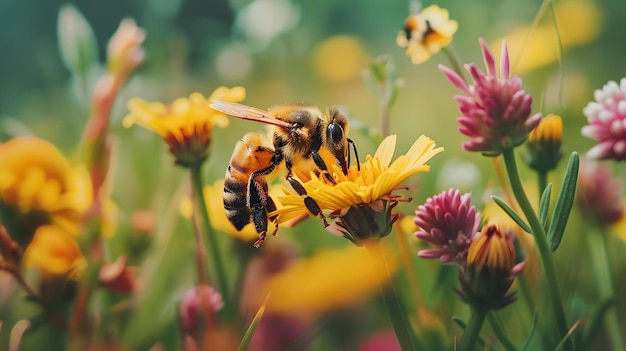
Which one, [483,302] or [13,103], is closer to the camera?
[483,302]

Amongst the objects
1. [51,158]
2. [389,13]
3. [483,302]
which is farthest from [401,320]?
[389,13]

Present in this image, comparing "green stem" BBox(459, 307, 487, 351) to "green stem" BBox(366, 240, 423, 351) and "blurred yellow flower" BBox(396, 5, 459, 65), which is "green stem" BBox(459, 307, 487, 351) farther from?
"blurred yellow flower" BBox(396, 5, 459, 65)

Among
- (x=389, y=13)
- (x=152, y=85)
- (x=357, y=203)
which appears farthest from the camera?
(x=389, y=13)

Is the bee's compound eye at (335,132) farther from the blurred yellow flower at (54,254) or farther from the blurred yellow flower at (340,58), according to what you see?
the blurred yellow flower at (340,58)

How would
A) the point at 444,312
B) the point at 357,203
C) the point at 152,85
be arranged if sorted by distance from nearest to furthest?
the point at 357,203, the point at 444,312, the point at 152,85

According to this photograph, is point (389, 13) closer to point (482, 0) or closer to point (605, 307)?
point (482, 0)

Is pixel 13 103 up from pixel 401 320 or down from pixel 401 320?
up
